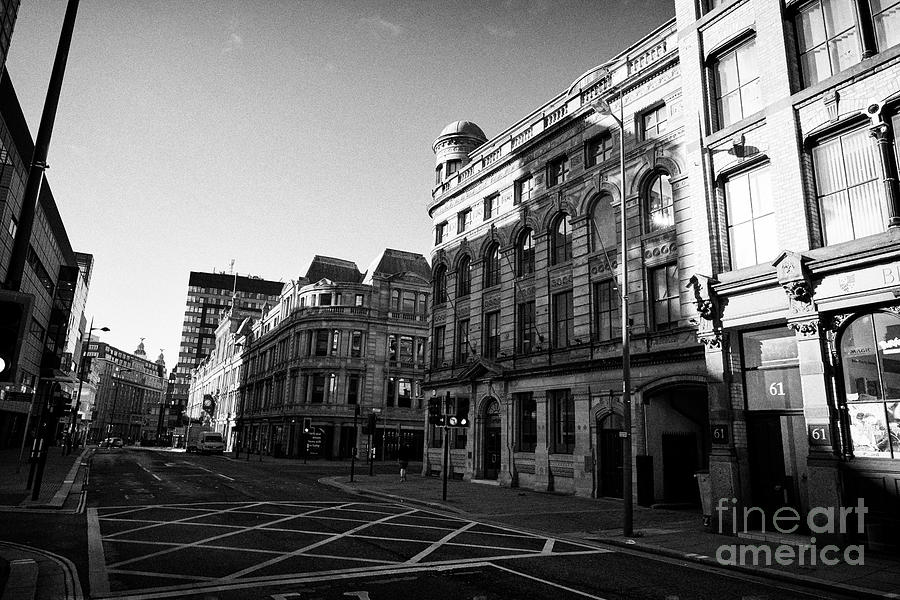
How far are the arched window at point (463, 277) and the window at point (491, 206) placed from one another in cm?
280

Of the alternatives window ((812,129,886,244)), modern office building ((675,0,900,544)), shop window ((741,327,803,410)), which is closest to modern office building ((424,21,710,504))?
modern office building ((675,0,900,544))

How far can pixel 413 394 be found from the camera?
189ft

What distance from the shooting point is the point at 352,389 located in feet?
184

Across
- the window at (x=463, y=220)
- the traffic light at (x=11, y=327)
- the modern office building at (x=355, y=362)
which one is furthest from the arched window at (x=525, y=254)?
the modern office building at (x=355, y=362)

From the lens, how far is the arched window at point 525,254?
2791 centimetres

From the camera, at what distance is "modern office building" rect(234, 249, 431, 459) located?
2175 inches

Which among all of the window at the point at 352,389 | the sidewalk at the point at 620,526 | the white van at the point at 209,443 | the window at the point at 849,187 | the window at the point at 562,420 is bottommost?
the sidewalk at the point at 620,526

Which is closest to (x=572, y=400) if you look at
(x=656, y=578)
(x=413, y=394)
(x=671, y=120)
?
(x=671, y=120)

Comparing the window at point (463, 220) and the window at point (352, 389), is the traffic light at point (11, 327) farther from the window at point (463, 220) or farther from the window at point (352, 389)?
the window at point (352, 389)

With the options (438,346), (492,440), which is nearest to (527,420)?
(492,440)

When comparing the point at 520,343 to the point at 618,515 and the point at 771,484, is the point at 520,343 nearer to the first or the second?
the point at 618,515

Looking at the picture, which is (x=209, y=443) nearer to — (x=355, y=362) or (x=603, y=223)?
(x=355, y=362)

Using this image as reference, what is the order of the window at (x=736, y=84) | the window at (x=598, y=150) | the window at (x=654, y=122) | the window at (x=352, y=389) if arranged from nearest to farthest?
the window at (x=736, y=84), the window at (x=654, y=122), the window at (x=598, y=150), the window at (x=352, y=389)

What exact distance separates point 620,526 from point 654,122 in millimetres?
15624
